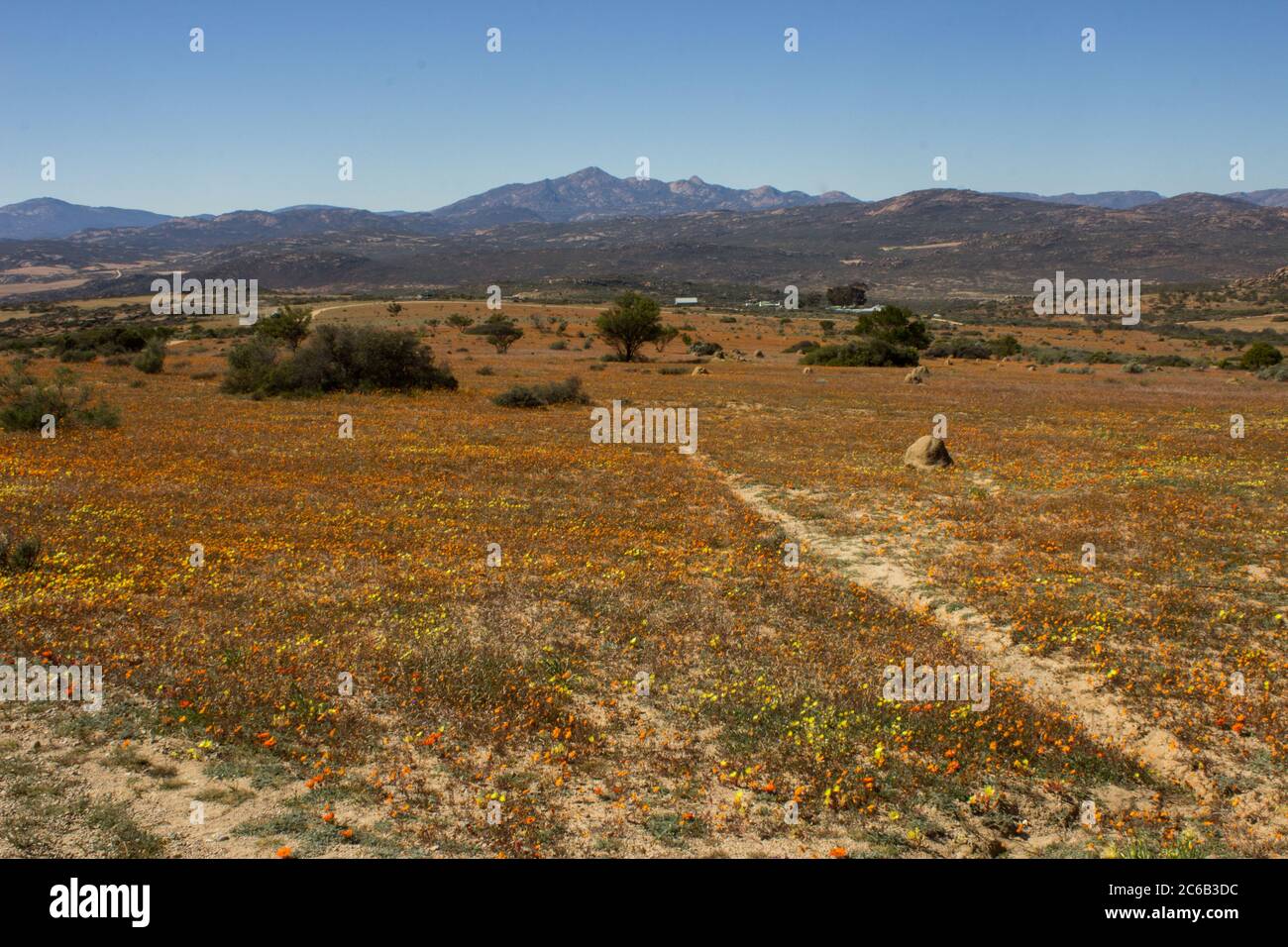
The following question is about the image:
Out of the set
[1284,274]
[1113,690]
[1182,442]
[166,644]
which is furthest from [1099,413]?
[1284,274]

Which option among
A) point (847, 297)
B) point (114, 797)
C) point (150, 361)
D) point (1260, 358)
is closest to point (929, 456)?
point (114, 797)

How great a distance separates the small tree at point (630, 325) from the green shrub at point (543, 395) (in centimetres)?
2202

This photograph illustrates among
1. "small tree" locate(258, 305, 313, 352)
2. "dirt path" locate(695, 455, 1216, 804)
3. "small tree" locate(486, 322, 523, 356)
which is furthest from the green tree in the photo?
"dirt path" locate(695, 455, 1216, 804)

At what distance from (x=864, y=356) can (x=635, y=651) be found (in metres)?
50.1

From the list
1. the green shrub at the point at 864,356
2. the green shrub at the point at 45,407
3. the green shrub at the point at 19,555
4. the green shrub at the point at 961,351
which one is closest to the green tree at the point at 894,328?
the green shrub at the point at 961,351

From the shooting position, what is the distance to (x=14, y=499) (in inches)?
548

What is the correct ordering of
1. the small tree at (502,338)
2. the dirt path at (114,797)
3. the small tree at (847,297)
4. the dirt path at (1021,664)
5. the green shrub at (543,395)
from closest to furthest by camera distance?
the dirt path at (114,797) < the dirt path at (1021,664) < the green shrub at (543,395) < the small tree at (502,338) < the small tree at (847,297)

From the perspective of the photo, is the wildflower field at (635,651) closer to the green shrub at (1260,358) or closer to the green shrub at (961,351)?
the green shrub at (1260,358)

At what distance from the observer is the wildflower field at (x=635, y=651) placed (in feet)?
20.3

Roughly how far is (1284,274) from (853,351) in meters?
101

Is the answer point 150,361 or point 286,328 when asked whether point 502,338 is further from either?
point 150,361

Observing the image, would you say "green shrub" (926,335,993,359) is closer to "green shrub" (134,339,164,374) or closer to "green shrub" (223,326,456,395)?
"green shrub" (223,326,456,395)

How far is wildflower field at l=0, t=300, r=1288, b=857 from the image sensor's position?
6.20 metres
